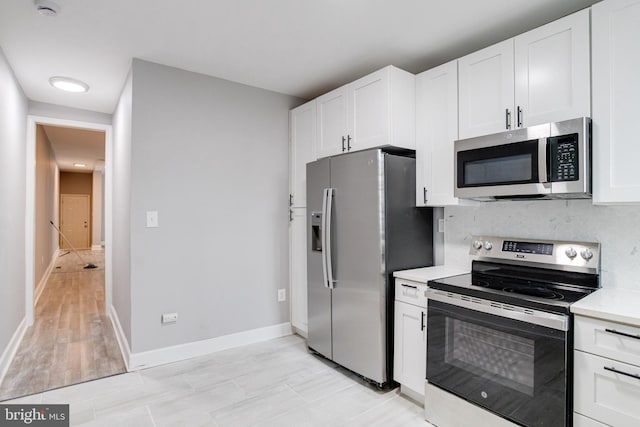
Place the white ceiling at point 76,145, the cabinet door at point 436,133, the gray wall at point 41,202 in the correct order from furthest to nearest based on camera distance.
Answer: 1. the white ceiling at point 76,145
2. the gray wall at point 41,202
3. the cabinet door at point 436,133

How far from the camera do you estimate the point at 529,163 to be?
1.95m

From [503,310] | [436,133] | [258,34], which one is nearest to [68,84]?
[258,34]

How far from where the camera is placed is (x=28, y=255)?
12.6ft

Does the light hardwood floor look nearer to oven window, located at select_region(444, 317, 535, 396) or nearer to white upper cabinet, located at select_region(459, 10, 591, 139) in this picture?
oven window, located at select_region(444, 317, 535, 396)

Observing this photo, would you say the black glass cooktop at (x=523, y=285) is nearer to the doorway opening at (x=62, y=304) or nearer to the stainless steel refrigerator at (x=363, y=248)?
the stainless steel refrigerator at (x=363, y=248)

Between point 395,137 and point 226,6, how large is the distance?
140 cm

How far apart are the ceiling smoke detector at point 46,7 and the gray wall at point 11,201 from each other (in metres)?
0.91

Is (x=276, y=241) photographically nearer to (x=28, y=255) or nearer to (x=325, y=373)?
(x=325, y=373)

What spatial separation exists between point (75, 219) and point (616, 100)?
42.7 feet

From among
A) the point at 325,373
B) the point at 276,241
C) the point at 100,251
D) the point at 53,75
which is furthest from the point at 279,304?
the point at 100,251

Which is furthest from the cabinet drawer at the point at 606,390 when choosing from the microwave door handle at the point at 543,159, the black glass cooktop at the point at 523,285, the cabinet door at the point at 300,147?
the cabinet door at the point at 300,147

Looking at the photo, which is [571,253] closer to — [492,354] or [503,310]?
[503,310]

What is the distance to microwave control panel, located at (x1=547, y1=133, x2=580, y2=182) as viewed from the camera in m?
1.79

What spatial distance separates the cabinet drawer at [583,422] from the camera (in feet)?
4.96
